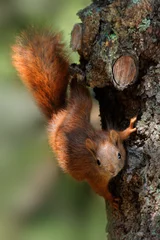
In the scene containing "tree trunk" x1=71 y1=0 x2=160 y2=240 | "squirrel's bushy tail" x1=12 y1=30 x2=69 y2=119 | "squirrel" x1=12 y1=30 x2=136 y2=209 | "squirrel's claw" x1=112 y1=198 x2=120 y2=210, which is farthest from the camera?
"squirrel's bushy tail" x1=12 y1=30 x2=69 y2=119

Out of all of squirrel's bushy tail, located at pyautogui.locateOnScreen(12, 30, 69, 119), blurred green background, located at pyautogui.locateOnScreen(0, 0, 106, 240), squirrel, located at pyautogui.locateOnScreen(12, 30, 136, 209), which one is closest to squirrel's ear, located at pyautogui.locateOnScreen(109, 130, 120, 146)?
squirrel, located at pyautogui.locateOnScreen(12, 30, 136, 209)

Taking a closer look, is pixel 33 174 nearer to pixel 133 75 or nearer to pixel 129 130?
pixel 129 130

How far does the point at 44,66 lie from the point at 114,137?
0.44 meters

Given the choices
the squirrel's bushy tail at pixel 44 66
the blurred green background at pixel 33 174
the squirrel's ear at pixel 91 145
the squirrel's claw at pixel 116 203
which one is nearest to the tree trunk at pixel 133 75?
the squirrel's claw at pixel 116 203

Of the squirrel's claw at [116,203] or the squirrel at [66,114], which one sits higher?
the squirrel at [66,114]

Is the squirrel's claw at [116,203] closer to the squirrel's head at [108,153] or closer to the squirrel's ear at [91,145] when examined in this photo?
the squirrel's head at [108,153]

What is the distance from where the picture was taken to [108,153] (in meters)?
2.29

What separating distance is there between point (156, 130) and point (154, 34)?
0.94 ft

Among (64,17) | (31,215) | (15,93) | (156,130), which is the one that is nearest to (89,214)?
(31,215)

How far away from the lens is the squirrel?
7.37 feet

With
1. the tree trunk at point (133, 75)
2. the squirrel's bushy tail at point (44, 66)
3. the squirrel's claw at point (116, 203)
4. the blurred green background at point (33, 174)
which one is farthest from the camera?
the blurred green background at point (33, 174)

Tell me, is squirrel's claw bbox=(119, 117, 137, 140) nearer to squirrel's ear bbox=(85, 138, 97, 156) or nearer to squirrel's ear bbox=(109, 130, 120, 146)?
squirrel's ear bbox=(109, 130, 120, 146)

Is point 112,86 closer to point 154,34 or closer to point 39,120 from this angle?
point 154,34

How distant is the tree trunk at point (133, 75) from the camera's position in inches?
79.0
